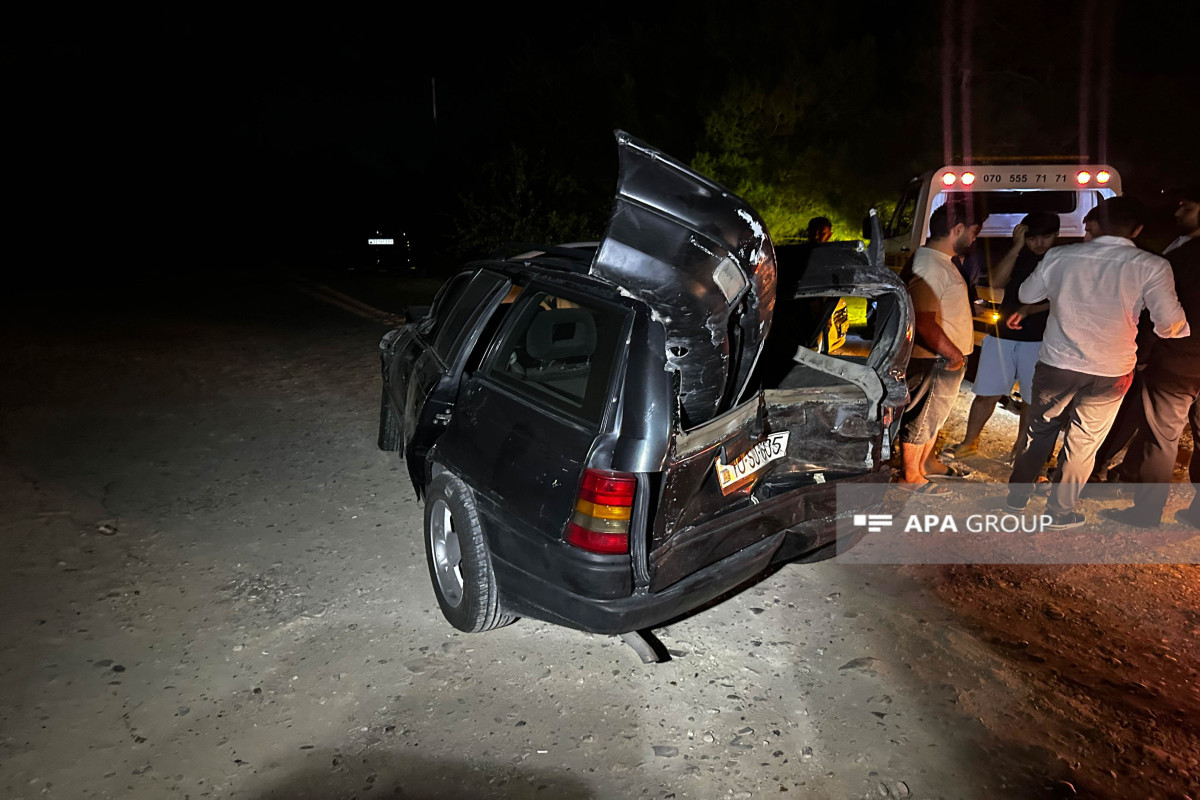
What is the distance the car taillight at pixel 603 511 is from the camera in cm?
291

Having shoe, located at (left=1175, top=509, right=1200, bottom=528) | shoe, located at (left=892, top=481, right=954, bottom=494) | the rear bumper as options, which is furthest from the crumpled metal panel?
shoe, located at (left=1175, top=509, right=1200, bottom=528)

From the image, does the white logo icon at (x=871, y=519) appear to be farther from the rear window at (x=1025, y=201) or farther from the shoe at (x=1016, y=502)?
the rear window at (x=1025, y=201)

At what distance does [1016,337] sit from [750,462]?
3.35 metres

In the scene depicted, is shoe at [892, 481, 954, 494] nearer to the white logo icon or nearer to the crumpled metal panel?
the white logo icon

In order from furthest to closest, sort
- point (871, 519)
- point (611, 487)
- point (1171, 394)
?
point (1171, 394)
point (871, 519)
point (611, 487)

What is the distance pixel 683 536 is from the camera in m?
3.14

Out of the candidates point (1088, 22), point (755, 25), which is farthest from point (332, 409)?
point (1088, 22)

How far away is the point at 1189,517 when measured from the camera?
16.4 ft

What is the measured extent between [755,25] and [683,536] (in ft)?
53.8

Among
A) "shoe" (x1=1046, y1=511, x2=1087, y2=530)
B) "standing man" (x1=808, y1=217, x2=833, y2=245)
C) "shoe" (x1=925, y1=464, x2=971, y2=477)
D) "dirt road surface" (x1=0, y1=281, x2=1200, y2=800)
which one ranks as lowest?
"dirt road surface" (x1=0, y1=281, x2=1200, y2=800)

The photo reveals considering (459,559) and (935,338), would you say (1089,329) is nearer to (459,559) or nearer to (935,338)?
(935,338)

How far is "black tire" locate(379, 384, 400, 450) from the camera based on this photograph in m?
5.49

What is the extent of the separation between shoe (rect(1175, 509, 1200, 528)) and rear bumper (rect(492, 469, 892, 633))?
9.25 feet

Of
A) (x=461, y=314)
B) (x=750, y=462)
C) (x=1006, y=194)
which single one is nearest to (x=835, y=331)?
(x=750, y=462)
